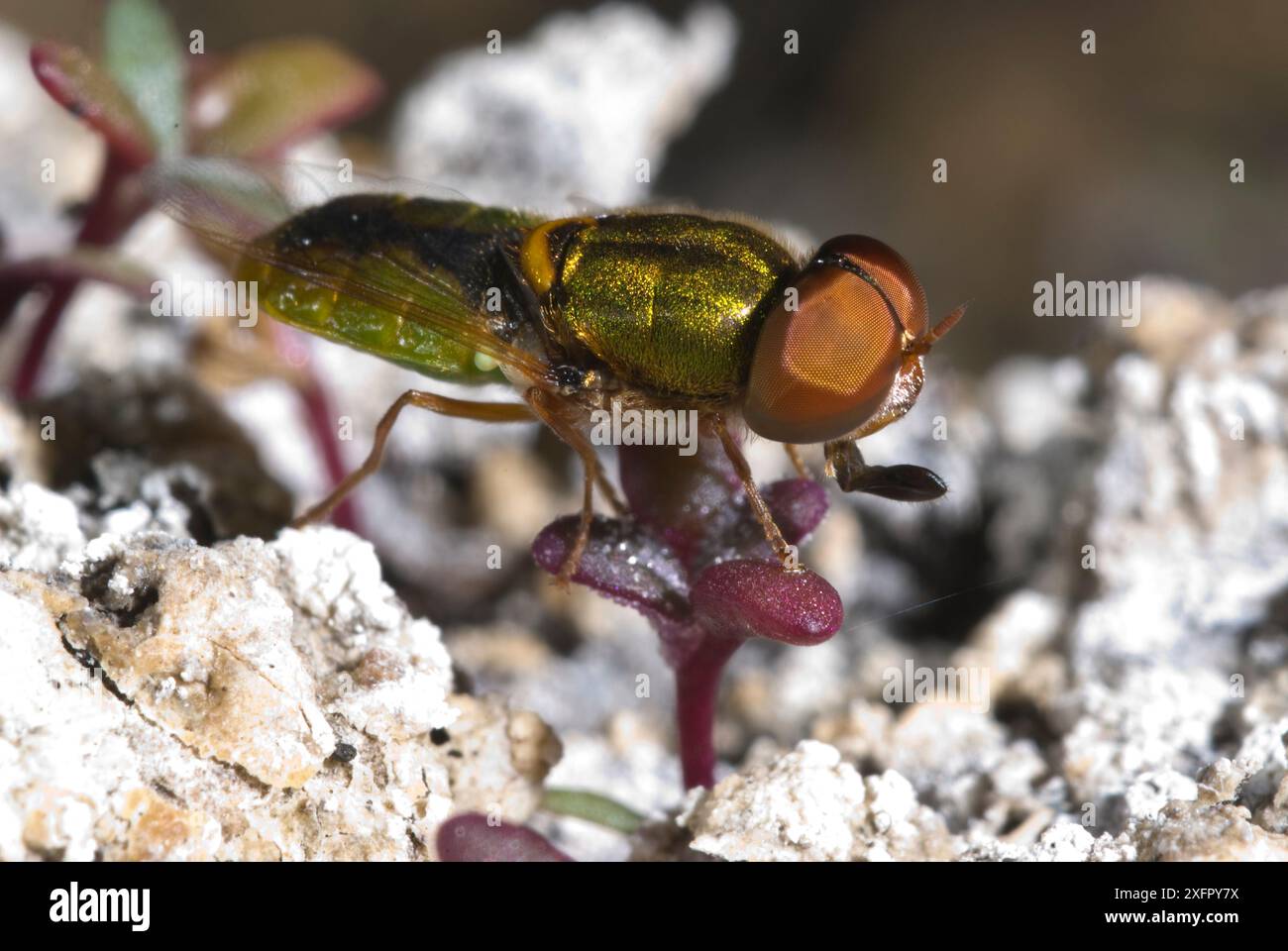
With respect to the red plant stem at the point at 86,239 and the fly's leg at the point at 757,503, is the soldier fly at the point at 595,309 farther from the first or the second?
the red plant stem at the point at 86,239

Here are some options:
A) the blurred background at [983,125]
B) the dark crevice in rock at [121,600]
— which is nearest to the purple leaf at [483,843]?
the dark crevice in rock at [121,600]

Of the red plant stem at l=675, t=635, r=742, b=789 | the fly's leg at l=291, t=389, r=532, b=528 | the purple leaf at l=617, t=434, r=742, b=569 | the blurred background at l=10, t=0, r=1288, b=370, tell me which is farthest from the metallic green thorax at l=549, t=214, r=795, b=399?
the blurred background at l=10, t=0, r=1288, b=370

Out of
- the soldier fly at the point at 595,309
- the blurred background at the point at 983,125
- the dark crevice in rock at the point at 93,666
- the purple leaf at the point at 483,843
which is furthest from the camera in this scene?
the blurred background at the point at 983,125

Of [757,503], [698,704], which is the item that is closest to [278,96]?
[757,503]

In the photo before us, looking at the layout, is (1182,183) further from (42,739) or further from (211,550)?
(42,739)

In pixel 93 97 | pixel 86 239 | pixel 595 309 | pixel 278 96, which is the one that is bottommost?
pixel 595 309

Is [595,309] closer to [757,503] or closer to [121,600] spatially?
[757,503]

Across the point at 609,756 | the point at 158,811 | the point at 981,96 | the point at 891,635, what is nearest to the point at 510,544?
the point at 609,756
